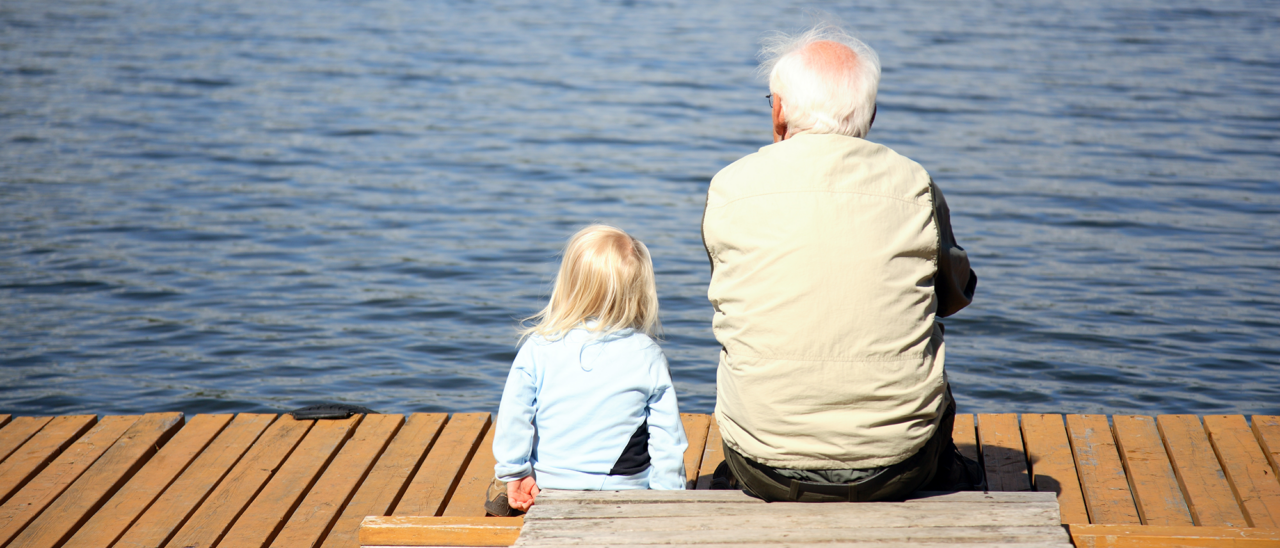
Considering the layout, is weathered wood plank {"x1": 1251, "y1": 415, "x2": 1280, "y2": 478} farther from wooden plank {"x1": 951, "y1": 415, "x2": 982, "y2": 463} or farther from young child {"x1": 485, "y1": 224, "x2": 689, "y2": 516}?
young child {"x1": 485, "y1": 224, "x2": 689, "y2": 516}

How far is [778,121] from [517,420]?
92 centimetres

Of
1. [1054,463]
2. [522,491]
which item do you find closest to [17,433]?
[522,491]

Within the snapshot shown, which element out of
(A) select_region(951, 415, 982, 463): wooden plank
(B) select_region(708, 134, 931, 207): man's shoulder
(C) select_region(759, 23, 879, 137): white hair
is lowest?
(A) select_region(951, 415, 982, 463): wooden plank

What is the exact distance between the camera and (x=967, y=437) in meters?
3.81

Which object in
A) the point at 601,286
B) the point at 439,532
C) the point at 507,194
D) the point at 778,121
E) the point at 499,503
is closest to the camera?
the point at 778,121

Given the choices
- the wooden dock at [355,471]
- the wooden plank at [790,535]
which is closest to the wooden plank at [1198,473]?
the wooden dock at [355,471]

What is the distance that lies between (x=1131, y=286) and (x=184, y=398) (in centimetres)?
544

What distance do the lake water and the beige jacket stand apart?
3.06 meters

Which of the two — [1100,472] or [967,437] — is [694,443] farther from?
[1100,472]

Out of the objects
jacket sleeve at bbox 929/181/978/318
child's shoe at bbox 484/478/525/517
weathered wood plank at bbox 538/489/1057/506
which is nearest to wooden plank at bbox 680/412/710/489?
child's shoe at bbox 484/478/525/517

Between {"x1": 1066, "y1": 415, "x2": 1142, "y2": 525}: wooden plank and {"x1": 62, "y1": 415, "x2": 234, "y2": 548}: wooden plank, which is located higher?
{"x1": 62, "y1": 415, "x2": 234, "y2": 548}: wooden plank

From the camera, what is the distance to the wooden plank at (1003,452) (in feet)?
11.4

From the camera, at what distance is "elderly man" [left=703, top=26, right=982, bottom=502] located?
206 cm

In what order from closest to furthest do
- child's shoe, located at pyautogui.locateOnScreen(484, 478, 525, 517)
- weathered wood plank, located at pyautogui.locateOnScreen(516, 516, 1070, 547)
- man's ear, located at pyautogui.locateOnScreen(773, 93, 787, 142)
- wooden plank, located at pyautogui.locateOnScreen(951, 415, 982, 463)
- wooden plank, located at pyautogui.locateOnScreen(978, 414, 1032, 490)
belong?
weathered wood plank, located at pyautogui.locateOnScreen(516, 516, 1070, 547), man's ear, located at pyautogui.locateOnScreen(773, 93, 787, 142), child's shoe, located at pyautogui.locateOnScreen(484, 478, 525, 517), wooden plank, located at pyautogui.locateOnScreen(978, 414, 1032, 490), wooden plank, located at pyautogui.locateOnScreen(951, 415, 982, 463)
